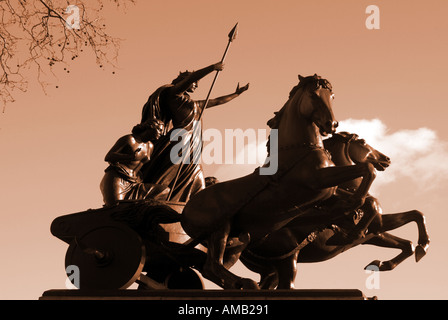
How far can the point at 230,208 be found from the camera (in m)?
11.7

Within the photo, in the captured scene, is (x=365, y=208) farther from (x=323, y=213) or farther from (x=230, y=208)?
(x=230, y=208)

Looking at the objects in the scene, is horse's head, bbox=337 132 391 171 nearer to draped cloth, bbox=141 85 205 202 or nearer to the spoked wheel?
draped cloth, bbox=141 85 205 202

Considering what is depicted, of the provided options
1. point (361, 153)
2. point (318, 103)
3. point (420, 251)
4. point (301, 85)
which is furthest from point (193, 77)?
point (420, 251)

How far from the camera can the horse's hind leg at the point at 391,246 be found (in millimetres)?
12633

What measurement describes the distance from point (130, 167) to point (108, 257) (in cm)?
145

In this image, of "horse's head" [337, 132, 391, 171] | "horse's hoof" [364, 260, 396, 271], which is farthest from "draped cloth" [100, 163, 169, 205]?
"horse's hoof" [364, 260, 396, 271]

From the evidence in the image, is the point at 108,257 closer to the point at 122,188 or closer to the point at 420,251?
the point at 122,188

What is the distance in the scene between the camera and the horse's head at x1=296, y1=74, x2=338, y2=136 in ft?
37.9

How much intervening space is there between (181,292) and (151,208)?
1.25 metres

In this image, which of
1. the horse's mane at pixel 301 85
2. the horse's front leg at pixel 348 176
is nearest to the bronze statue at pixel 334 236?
the horse's front leg at pixel 348 176

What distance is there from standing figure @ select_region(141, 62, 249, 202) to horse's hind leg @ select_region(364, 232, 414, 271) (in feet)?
7.29

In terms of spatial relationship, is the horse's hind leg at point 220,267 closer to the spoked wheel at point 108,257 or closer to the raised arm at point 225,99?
the spoked wheel at point 108,257
